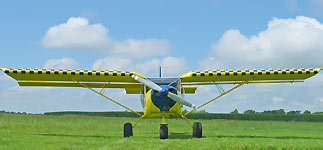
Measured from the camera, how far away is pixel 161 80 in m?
12.6

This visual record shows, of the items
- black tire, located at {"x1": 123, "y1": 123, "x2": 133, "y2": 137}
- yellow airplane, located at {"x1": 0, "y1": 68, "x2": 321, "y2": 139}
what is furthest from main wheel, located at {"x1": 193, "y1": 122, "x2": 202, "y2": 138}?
black tire, located at {"x1": 123, "y1": 123, "x2": 133, "y2": 137}

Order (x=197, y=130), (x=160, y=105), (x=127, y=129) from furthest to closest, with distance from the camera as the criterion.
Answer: (x=127, y=129) → (x=197, y=130) → (x=160, y=105)

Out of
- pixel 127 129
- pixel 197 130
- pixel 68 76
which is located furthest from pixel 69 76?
pixel 197 130

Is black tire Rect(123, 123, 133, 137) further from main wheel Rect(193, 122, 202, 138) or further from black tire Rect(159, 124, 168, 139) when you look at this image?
main wheel Rect(193, 122, 202, 138)

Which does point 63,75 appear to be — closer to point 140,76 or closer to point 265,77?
point 140,76

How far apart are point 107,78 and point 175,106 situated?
3.99 m

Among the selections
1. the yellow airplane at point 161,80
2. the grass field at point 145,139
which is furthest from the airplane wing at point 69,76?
the grass field at point 145,139

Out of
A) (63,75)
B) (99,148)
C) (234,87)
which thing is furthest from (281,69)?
(63,75)

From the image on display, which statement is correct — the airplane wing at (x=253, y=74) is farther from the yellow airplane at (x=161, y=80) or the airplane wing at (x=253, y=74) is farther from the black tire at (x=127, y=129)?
the black tire at (x=127, y=129)

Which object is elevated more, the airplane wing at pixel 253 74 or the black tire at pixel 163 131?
the airplane wing at pixel 253 74

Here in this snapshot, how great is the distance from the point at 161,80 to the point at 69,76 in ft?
15.4

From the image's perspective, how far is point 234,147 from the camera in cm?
928

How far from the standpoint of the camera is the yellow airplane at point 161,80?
12008mm

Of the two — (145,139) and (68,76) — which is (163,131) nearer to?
(145,139)
